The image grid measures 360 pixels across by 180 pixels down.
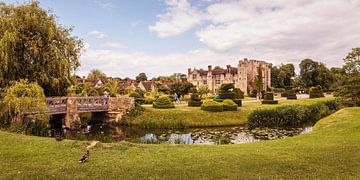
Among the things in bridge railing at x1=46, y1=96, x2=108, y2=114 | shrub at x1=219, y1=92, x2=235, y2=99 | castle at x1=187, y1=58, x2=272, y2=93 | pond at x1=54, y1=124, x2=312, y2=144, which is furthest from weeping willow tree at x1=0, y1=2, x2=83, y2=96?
castle at x1=187, y1=58, x2=272, y2=93

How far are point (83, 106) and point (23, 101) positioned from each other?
8938mm

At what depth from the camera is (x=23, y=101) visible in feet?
54.2

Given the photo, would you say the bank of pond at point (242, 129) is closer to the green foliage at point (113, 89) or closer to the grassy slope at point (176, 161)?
the grassy slope at point (176, 161)

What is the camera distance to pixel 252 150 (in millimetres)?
9984

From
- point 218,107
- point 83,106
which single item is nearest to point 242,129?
point 218,107

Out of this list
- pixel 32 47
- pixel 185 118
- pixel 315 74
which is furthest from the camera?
pixel 315 74

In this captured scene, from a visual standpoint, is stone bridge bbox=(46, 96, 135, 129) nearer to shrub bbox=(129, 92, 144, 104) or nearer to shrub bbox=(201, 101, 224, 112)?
shrub bbox=(201, 101, 224, 112)

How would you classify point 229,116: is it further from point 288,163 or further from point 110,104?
point 288,163

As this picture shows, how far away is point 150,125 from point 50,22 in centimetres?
1166

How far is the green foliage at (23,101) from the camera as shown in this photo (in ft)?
53.6

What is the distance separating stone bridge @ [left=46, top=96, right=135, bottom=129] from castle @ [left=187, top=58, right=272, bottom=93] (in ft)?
131

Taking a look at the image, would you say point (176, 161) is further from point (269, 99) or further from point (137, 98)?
point (269, 99)

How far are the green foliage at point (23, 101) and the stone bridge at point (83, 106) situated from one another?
3.55 metres

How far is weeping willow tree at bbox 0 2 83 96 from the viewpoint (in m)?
20.8
